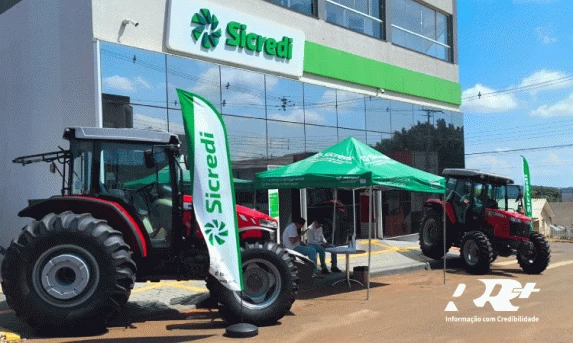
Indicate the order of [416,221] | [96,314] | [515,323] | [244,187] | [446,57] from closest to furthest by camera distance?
1. [96,314]
2. [515,323]
3. [244,187]
4. [416,221]
5. [446,57]

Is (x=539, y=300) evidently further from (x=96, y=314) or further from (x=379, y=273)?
(x=96, y=314)

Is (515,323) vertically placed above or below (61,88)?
below

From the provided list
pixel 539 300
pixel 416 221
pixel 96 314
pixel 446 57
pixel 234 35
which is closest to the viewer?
pixel 96 314

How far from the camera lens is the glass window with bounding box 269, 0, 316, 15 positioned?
16.8m

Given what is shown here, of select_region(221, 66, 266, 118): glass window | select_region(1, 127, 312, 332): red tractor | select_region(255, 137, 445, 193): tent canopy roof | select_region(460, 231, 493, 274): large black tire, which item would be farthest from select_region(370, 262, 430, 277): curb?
select_region(1, 127, 312, 332): red tractor

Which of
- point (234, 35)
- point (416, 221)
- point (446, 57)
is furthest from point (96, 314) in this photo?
point (446, 57)

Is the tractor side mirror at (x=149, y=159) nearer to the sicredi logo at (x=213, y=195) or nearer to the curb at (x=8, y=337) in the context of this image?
the sicredi logo at (x=213, y=195)

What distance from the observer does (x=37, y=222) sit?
694 centimetres

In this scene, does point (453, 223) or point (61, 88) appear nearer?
point (61, 88)

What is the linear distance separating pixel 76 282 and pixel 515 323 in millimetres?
5661

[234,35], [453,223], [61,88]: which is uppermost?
[234,35]

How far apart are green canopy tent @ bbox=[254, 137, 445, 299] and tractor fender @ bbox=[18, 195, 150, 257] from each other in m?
3.92

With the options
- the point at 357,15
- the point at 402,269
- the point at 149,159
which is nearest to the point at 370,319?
the point at 149,159

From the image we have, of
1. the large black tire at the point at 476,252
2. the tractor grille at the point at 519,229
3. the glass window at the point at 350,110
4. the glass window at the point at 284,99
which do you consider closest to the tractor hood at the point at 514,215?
the tractor grille at the point at 519,229
